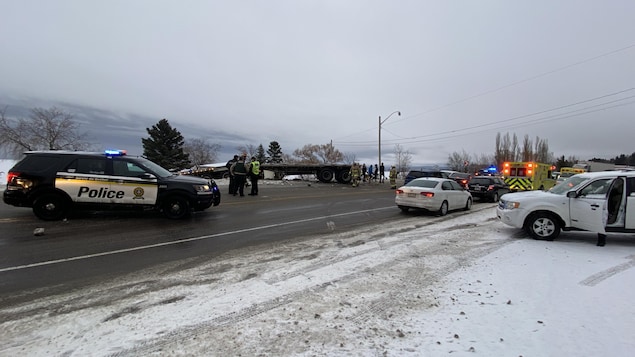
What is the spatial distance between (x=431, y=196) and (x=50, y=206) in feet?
36.8

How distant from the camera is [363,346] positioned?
2980 mm

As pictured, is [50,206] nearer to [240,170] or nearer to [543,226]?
[240,170]

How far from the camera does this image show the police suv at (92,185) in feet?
26.8

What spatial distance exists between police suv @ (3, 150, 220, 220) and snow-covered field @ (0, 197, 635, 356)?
13.3ft

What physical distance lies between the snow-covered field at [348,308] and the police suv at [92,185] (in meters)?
4.05

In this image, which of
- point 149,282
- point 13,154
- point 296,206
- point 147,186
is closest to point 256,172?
point 296,206

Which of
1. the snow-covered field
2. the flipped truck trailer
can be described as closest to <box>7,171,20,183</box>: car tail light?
the snow-covered field

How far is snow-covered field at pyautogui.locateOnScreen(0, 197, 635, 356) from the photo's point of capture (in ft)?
9.80

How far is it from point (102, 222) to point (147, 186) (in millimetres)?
1458

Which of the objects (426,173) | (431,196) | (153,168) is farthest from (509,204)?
(426,173)

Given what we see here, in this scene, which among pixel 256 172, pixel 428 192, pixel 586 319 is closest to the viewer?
pixel 586 319

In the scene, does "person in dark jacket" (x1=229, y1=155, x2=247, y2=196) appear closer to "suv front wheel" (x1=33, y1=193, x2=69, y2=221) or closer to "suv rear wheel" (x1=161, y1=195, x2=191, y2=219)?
"suv rear wheel" (x1=161, y1=195, x2=191, y2=219)

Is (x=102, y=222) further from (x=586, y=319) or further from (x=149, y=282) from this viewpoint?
(x=586, y=319)

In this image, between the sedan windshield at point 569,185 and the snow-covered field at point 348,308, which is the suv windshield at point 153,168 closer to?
the snow-covered field at point 348,308
